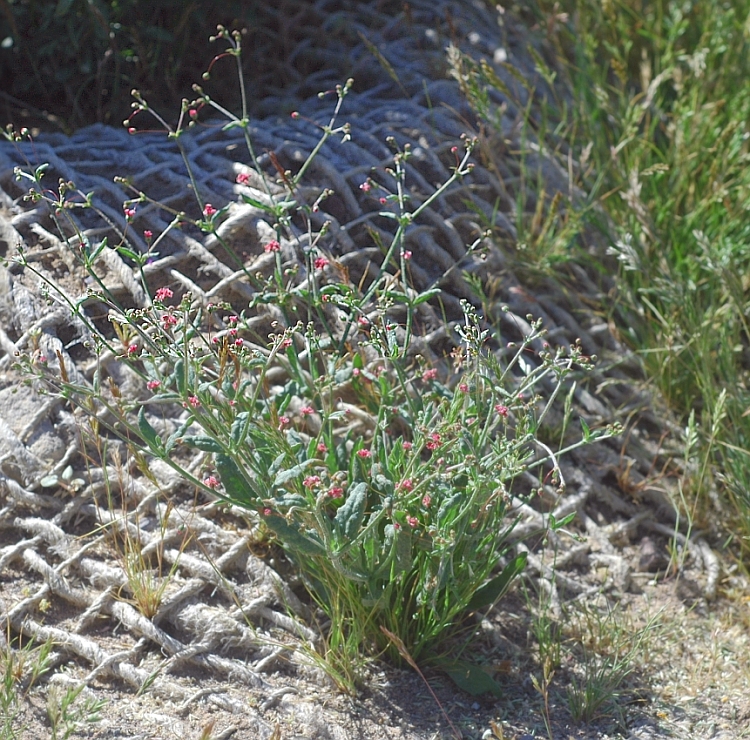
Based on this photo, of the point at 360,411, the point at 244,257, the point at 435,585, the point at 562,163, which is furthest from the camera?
the point at 562,163

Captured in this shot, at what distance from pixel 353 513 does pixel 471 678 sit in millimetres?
588

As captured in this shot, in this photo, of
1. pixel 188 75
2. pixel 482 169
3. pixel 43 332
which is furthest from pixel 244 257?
pixel 188 75

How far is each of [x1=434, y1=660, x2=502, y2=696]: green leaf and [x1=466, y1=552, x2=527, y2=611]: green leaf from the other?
0.15m

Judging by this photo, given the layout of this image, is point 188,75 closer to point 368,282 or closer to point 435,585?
point 368,282

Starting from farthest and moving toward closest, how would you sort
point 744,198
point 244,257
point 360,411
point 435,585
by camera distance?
point 744,198
point 244,257
point 360,411
point 435,585

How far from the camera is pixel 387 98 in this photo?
3.51 m

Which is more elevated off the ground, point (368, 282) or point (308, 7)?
point (308, 7)

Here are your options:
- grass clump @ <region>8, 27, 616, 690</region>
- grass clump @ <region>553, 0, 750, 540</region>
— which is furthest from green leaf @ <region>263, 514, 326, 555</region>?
grass clump @ <region>553, 0, 750, 540</region>

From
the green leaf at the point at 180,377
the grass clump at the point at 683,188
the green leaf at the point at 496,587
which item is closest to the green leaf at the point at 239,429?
the green leaf at the point at 180,377

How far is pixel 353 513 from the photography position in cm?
196

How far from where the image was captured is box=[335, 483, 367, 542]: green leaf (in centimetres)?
196

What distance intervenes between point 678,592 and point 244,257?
1.67 metres

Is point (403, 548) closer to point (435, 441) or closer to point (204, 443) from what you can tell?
point (435, 441)

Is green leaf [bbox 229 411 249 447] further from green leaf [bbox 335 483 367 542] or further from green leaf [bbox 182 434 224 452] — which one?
green leaf [bbox 335 483 367 542]
